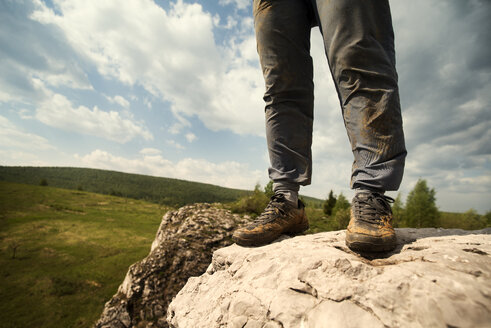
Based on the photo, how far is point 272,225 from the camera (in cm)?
194

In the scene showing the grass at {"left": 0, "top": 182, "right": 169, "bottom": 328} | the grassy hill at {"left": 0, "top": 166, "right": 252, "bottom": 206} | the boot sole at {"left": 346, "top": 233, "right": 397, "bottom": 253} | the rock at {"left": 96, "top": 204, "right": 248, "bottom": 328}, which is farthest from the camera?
the grassy hill at {"left": 0, "top": 166, "right": 252, "bottom": 206}

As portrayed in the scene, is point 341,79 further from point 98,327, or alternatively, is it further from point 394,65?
point 98,327

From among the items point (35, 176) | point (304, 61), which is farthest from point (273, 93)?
point (35, 176)

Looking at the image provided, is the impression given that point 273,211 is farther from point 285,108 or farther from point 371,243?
point 285,108

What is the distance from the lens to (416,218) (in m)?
10.8

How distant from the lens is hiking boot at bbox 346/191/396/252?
4.25 ft

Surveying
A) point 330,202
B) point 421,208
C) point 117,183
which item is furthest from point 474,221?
point 117,183

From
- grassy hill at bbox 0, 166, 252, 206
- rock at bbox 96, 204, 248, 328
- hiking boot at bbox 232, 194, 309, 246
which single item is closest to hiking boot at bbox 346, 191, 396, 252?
hiking boot at bbox 232, 194, 309, 246

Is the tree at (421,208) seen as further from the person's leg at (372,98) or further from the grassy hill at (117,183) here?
the grassy hill at (117,183)

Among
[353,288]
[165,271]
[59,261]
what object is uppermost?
[353,288]

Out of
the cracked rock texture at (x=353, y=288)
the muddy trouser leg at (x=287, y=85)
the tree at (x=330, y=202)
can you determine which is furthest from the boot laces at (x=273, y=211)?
the tree at (x=330, y=202)

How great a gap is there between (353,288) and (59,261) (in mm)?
27526

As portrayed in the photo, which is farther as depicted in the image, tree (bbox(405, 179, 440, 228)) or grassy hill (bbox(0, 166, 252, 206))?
grassy hill (bbox(0, 166, 252, 206))

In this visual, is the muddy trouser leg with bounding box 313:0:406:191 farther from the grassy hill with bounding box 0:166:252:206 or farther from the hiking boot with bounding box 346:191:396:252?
the grassy hill with bounding box 0:166:252:206
